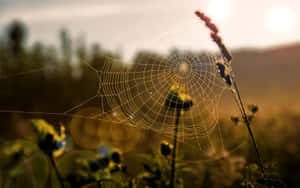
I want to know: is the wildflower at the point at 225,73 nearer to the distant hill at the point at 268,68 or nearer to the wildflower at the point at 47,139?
the wildflower at the point at 47,139

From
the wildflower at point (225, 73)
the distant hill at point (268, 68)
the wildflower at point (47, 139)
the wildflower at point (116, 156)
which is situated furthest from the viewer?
the distant hill at point (268, 68)

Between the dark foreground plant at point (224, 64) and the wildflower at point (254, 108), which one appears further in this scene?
the wildflower at point (254, 108)

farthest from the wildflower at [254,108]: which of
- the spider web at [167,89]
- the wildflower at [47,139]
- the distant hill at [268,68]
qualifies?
the distant hill at [268,68]

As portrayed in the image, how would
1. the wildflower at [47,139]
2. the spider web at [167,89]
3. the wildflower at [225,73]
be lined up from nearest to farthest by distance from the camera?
1. the wildflower at [47,139]
2. the wildflower at [225,73]
3. the spider web at [167,89]

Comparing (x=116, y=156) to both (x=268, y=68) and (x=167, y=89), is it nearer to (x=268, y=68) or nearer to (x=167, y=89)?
(x=167, y=89)

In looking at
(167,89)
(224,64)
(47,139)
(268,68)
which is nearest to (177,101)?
(224,64)

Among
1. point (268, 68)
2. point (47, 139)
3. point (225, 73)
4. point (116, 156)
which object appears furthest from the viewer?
point (268, 68)

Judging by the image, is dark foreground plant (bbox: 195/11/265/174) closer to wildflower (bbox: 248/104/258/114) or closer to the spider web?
the spider web

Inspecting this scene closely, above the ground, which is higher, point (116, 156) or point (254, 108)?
point (254, 108)

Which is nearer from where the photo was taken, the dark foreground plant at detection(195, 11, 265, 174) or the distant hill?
the dark foreground plant at detection(195, 11, 265, 174)

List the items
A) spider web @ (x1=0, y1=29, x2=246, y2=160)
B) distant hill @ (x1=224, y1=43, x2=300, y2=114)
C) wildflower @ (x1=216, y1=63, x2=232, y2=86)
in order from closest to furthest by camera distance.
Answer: wildflower @ (x1=216, y1=63, x2=232, y2=86) → spider web @ (x1=0, y1=29, x2=246, y2=160) → distant hill @ (x1=224, y1=43, x2=300, y2=114)

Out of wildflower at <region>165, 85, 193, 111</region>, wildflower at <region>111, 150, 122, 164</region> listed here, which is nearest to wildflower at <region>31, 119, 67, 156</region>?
wildflower at <region>111, 150, 122, 164</region>

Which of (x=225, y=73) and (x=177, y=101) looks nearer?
(x=225, y=73)
